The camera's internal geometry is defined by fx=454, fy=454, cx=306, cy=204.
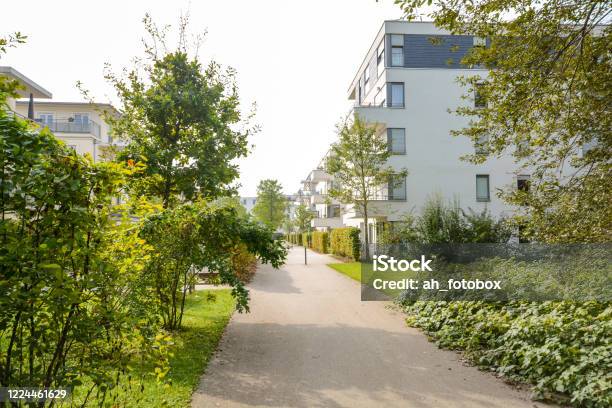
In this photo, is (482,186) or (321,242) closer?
(482,186)

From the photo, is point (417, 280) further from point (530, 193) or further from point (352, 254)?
point (352, 254)

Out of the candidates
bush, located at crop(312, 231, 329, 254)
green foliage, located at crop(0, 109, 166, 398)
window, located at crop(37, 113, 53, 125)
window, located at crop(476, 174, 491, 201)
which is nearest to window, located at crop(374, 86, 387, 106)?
window, located at crop(476, 174, 491, 201)

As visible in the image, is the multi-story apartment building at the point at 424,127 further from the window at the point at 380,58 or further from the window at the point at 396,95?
the window at the point at 380,58

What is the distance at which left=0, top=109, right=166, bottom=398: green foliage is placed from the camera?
2686 mm

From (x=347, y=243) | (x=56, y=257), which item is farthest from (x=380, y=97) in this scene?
(x=56, y=257)

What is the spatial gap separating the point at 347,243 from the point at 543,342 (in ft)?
75.1


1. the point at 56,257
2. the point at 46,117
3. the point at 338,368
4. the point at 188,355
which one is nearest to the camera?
the point at 56,257

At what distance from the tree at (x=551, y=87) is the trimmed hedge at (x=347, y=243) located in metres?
18.1

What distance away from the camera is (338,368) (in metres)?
7.03

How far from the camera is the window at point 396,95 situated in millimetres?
27484

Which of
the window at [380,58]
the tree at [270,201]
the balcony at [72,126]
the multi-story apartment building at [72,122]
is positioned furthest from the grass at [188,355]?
the tree at [270,201]

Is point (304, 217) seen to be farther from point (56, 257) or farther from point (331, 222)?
point (56, 257)

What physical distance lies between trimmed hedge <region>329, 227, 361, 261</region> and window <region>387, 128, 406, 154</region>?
550cm

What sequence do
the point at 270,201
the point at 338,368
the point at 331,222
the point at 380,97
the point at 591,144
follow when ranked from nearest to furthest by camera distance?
the point at 338,368
the point at 591,144
the point at 380,97
the point at 331,222
the point at 270,201
